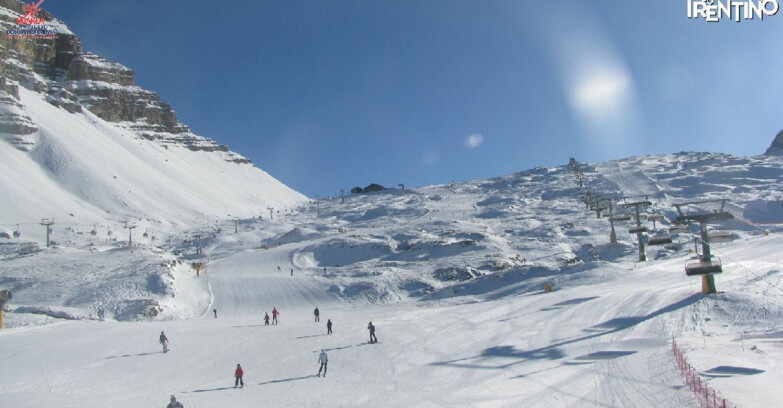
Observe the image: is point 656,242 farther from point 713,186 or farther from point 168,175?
point 168,175

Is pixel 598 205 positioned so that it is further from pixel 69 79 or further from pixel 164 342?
pixel 69 79

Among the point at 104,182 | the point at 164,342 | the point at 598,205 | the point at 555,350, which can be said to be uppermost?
the point at 104,182

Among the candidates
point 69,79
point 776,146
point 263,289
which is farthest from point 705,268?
point 69,79

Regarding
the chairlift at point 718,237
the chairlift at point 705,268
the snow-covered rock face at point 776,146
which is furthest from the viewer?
the snow-covered rock face at point 776,146

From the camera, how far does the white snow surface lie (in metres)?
17.0

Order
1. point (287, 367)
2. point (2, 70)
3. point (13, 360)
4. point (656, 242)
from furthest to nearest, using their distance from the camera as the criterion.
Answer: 1. point (2, 70)
2. point (656, 242)
3. point (13, 360)
4. point (287, 367)

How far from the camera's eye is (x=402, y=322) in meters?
31.4

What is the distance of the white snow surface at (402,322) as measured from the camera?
55.8 feet

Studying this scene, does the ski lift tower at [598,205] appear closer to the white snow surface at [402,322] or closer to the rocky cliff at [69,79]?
the white snow surface at [402,322]

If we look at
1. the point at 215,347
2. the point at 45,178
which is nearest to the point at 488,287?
the point at 215,347

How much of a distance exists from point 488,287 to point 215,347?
25.1 m

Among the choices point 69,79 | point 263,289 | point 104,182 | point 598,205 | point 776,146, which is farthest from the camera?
point 69,79

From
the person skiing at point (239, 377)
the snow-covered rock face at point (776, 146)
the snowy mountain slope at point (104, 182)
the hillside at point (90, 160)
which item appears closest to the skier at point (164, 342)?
the person skiing at point (239, 377)

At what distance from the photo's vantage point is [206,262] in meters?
68.1
